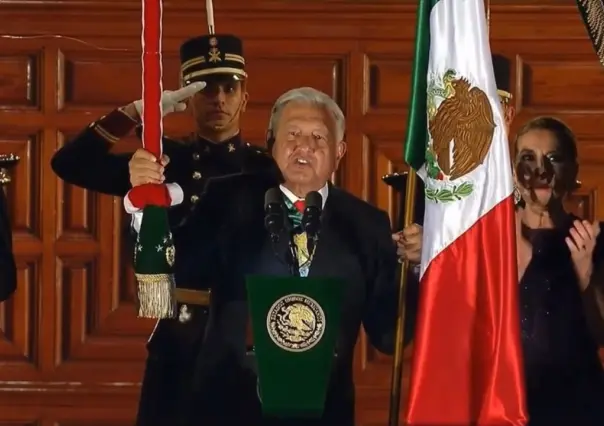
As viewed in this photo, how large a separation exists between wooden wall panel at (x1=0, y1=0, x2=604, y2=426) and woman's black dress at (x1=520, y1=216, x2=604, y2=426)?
706 millimetres

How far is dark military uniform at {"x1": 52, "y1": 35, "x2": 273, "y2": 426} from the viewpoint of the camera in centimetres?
242

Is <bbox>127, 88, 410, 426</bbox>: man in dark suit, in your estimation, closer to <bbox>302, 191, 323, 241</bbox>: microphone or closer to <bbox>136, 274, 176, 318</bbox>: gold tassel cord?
<bbox>302, 191, 323, 241</bbox>: microphone

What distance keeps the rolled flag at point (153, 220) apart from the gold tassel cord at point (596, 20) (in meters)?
0.81

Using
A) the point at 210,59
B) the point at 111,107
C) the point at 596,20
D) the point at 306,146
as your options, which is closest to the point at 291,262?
the point at 306,146

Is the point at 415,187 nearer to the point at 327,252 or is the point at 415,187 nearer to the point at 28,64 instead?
the point at 327,252

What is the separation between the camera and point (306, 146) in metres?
2.29

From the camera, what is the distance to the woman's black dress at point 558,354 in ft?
7.68

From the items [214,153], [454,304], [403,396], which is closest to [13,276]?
[214,153]

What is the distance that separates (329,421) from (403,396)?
27.8 inches

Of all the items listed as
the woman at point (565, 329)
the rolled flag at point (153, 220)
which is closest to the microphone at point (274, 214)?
the rolled flag at point (153, 220)

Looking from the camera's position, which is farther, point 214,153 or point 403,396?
point 403,396

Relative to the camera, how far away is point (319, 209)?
7.54ft

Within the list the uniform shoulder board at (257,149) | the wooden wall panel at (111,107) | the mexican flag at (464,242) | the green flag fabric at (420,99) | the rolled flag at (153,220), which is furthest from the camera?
the wooden wall panel at (111,107)

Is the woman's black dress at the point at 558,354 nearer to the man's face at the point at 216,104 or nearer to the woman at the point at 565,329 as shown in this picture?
the woman at the point at 565,329
